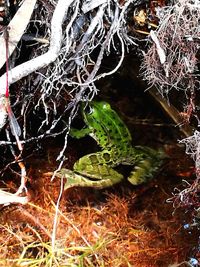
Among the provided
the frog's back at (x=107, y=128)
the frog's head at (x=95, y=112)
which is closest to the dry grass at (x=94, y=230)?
the frog's back at (x=107, y=128)

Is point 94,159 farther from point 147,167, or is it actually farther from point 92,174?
point 147,167

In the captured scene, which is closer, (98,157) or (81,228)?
(81,228)

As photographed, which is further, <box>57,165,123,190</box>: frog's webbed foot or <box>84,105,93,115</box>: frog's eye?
<box>84,105,93,115</box>: frog's eye

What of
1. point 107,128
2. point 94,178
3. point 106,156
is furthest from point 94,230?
point 107,128

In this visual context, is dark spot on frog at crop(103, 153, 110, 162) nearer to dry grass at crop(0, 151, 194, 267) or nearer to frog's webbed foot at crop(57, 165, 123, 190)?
frog's webbed foot at crop(57, 165, 123, 190)

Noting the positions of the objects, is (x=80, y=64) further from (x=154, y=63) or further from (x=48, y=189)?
(x=48, y=189)

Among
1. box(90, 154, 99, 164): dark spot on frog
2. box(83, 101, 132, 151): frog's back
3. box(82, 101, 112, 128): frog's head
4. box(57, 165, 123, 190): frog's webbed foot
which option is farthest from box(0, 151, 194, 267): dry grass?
box(82, 101, 112, 128): frog's head

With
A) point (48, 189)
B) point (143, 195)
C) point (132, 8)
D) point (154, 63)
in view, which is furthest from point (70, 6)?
point (143, 195)
